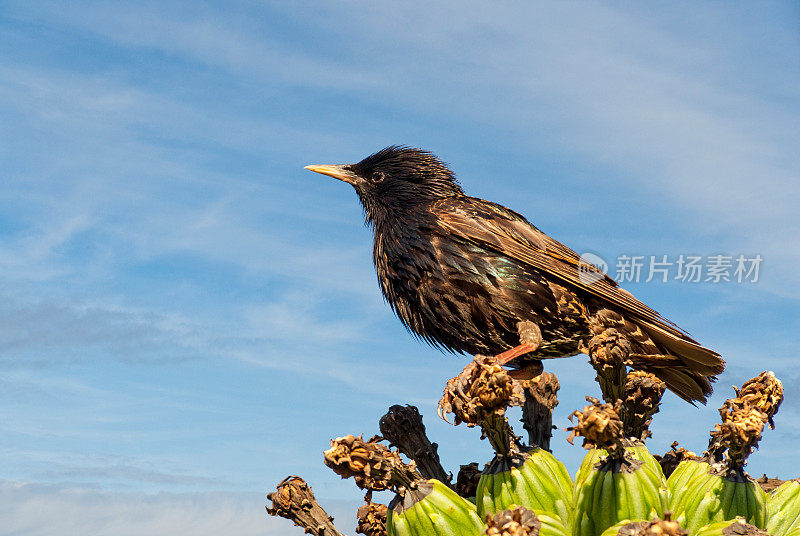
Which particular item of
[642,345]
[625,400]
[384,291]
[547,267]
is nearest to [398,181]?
[384,291]

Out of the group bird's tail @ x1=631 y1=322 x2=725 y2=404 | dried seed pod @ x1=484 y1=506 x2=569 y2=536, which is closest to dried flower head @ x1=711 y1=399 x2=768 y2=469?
dried seed pod @ x1=484 y1=506 x2=569 y2=536

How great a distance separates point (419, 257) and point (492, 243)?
2.34 feet

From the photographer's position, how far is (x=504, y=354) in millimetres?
7133

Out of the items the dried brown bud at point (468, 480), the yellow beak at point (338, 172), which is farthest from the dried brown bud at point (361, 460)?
the yellow beak at point (338, 172)

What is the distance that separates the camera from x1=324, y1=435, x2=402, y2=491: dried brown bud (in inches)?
183

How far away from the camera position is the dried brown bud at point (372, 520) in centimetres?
632

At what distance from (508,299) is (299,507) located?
271 centimetres

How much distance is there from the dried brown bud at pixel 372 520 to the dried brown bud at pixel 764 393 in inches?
111

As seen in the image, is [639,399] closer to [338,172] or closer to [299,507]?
[299,507]

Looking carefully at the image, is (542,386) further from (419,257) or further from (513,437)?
(419,257)

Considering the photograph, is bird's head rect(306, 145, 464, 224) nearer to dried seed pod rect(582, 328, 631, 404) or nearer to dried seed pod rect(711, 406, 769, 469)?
dried seed pod rect(582, 328, 631, 404)

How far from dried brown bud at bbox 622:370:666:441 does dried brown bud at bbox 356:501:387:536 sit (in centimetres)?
198

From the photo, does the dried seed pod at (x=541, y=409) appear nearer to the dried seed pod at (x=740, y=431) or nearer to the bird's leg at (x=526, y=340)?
the bird's leg at (x=526, y=340)

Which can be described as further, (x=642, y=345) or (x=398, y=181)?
(x=398, y=181)
